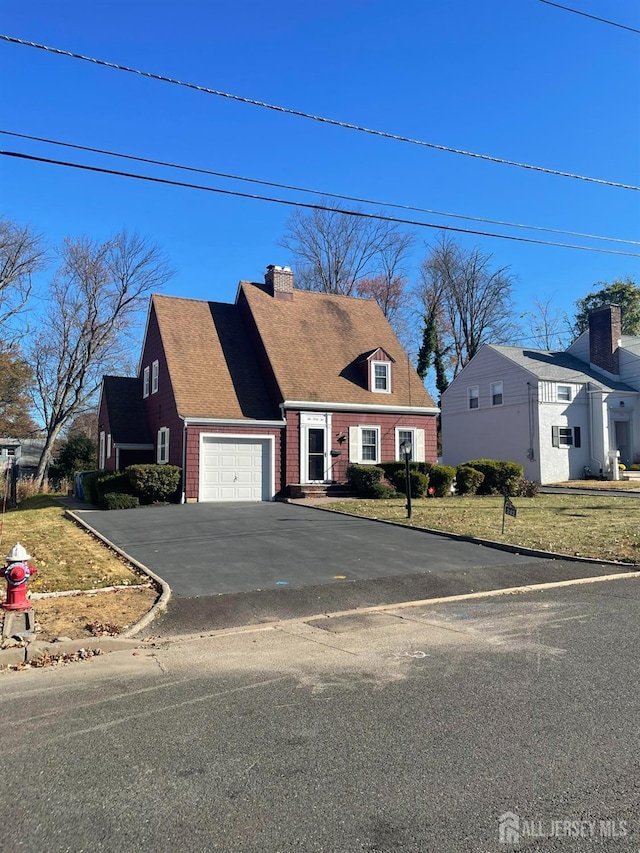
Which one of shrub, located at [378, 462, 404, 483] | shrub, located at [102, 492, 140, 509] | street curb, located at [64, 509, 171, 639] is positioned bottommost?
street curb, located at [64, 509, 171, 639]

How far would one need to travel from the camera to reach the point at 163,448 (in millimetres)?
24016

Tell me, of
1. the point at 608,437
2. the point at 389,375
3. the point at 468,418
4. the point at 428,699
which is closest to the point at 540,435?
the point at 608,437

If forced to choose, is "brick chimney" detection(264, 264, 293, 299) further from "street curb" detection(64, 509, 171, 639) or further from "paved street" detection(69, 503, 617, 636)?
"street curb" detection(64, 509, 171, 639)

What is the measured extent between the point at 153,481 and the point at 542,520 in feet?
39.4

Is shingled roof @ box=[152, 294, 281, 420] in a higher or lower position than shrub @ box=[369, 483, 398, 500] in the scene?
higher

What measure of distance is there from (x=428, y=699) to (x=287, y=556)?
21.6 feet

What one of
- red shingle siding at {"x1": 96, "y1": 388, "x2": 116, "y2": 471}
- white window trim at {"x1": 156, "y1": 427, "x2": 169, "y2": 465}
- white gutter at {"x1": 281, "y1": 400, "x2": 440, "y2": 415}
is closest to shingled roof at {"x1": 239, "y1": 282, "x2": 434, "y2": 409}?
white gutter at {"x1": 281, "y1": 400, "x2": 440, "y2": 415}

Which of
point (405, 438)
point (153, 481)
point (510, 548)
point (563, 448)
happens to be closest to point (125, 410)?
point (153, 481)

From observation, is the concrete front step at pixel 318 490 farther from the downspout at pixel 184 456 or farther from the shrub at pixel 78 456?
the shrub at pixel 78 456

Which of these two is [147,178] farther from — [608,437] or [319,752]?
[608,437]

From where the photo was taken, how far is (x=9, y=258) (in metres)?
37.3

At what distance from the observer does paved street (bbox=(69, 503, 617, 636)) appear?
8094 millimetres

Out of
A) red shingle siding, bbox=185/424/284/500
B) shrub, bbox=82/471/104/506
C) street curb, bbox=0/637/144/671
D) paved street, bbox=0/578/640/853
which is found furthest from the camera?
red shingle siding, bbox=185/424/284/500

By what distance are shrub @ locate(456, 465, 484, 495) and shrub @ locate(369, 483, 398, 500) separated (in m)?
3.33
